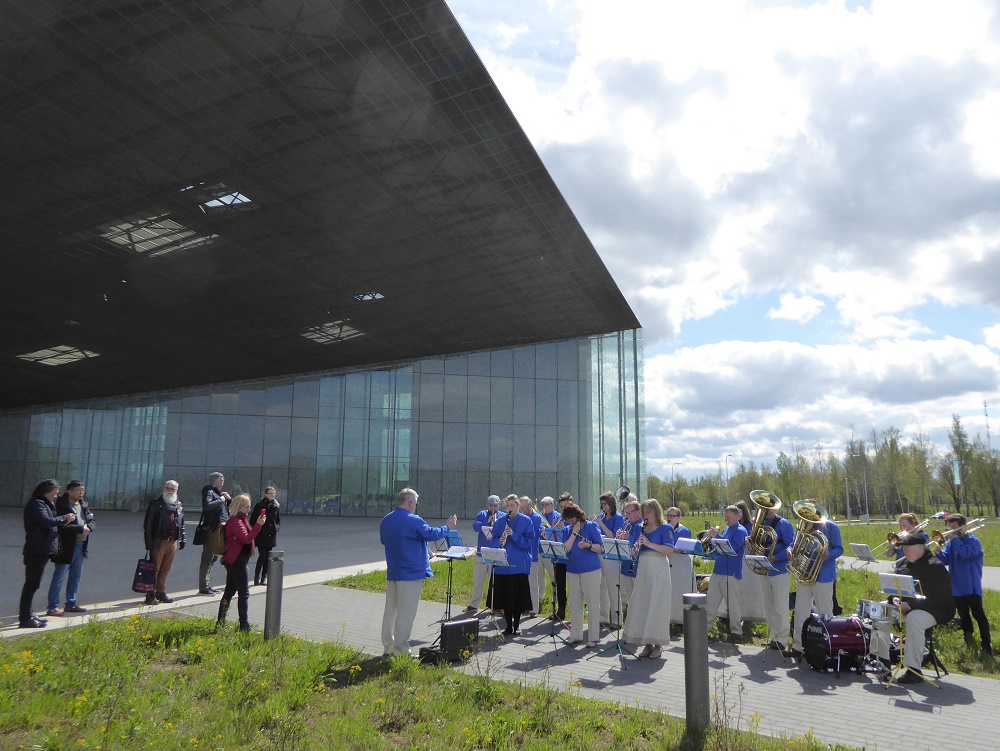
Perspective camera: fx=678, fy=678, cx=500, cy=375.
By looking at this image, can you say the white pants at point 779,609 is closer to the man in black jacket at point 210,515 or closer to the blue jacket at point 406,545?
the blue jacket at point 406,545

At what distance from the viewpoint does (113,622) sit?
8484 mm

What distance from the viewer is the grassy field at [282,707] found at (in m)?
5.21

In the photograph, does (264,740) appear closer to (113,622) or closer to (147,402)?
(113,622)

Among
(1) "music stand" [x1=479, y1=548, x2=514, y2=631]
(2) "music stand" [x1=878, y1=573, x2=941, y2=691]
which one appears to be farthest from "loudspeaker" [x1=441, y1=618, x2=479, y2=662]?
(2) "music stand" [x1=878, y1=573, x2=941, y2=691]

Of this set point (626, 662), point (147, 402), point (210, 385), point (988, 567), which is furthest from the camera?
A: point (147, 402)

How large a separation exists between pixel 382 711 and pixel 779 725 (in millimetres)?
3429

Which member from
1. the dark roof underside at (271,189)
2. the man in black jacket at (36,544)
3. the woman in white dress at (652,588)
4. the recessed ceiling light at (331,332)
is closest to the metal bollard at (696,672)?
the woman in white dress at (652,588)

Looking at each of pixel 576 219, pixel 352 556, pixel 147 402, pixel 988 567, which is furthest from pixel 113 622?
pixel 147 402

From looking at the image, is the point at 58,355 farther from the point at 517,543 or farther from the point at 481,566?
the point at 517,543

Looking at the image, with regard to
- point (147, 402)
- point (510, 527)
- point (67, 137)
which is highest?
point (67, 137)

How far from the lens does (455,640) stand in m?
7.78

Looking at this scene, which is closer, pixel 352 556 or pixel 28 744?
pixel 28 744

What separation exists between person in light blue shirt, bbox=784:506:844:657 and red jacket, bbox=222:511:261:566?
6.98 m

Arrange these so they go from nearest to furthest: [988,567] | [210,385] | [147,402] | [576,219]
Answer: [988,567], [576,219], [210,385], [147,402]
